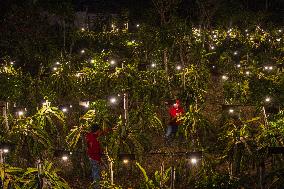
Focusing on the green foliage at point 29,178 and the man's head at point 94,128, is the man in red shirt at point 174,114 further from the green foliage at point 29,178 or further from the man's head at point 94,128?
the green foliage at point 29,178

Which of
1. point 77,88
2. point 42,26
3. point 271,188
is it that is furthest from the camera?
point 42,26

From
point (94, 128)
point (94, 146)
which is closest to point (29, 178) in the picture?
point (94, 128)

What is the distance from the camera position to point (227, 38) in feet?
69.4

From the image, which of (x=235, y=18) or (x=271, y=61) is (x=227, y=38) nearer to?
(x=235, y=18)

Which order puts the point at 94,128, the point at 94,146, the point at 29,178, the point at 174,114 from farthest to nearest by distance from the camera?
the point at 174,114 → the point at 94,146 → the point at 94,128 → the point at 29,178

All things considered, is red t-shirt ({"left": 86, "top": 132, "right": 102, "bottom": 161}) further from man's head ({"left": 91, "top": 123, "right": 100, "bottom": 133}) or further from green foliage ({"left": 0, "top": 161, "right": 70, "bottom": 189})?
green foliage ({"left": 0, "top": 161, "right": 70, "bottom": 189})

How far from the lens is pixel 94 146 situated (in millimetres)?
8406

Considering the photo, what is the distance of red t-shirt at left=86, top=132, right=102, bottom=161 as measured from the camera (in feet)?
27.1

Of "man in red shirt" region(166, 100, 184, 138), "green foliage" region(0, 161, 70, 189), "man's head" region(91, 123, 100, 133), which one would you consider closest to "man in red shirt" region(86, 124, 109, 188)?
"man's head" region(91, 123, 100, 133)

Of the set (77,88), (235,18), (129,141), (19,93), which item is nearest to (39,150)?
(129,141)

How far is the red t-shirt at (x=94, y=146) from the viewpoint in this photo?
326 inches

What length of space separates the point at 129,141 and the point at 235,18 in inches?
639

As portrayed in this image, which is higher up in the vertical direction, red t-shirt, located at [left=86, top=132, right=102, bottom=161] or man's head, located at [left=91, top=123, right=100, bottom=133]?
man's head, located at [left=91, top=123, right=100, bottom=133]

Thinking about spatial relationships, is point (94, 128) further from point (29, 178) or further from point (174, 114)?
point (174, 114)
